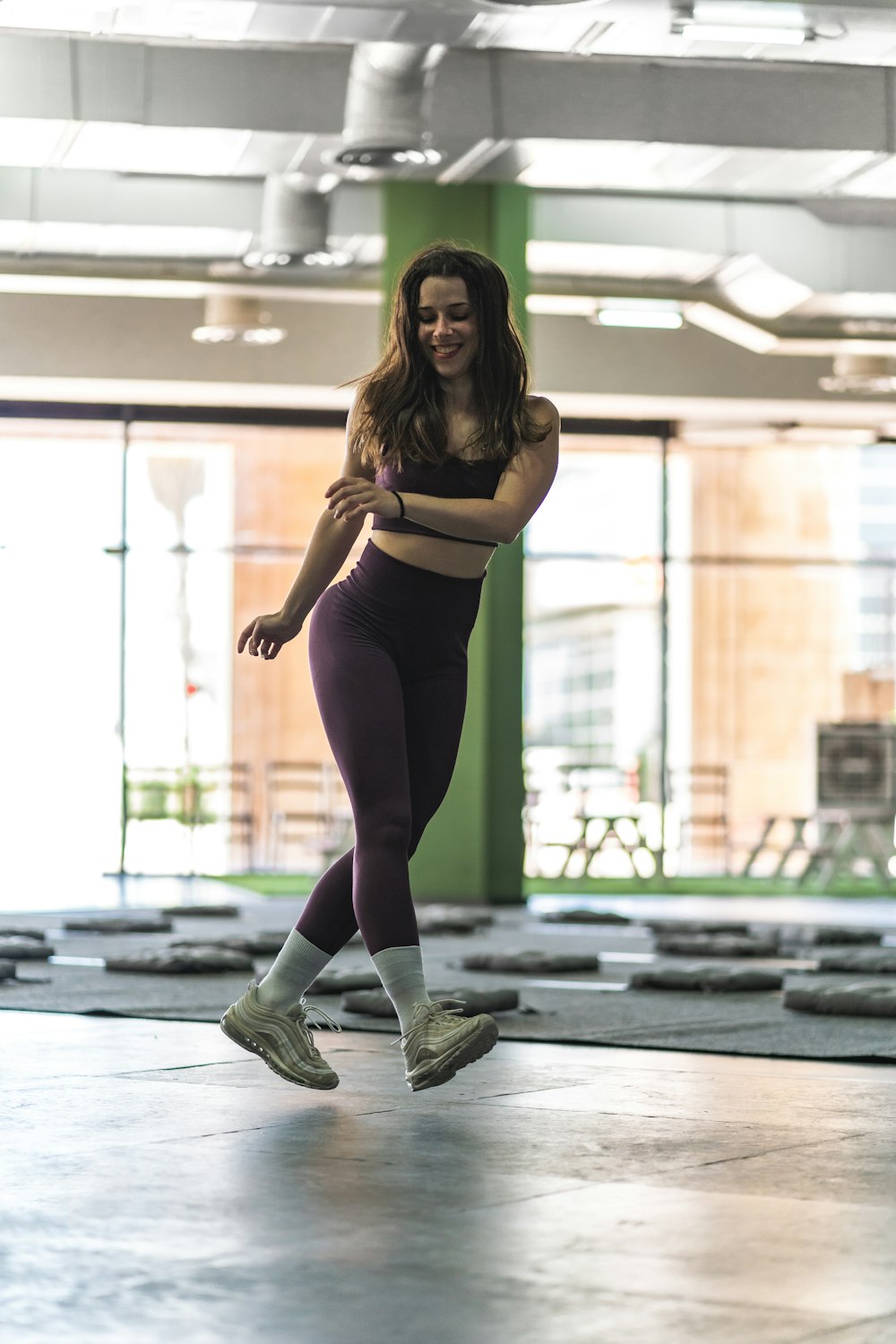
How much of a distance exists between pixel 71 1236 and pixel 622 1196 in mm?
606

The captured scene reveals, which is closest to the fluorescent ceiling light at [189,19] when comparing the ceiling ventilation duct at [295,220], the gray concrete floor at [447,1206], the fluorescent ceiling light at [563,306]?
the ceiling ventilation duct at [295,220]

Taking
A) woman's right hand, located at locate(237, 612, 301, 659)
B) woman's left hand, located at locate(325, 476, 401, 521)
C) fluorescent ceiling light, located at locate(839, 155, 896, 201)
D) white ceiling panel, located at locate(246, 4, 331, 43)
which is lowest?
woman's right hand, located at locate(237, 612, 301, 659)

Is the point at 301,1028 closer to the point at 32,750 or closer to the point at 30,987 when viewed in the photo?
the point at 30,987

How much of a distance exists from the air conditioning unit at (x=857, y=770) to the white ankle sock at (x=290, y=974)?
10492 millimetres

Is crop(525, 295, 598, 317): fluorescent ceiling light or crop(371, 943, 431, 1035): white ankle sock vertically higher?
crop(525, 295, 598, 317): fluorescent ceiling light

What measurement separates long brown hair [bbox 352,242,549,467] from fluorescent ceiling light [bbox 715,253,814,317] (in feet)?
31.8

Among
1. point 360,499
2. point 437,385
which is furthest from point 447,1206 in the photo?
point 437,385

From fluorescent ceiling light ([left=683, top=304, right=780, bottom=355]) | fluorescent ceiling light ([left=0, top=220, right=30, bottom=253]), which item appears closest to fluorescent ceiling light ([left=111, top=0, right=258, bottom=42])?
fluorescent ceiling light ([left=0, top=220, right=30, bottom=253])

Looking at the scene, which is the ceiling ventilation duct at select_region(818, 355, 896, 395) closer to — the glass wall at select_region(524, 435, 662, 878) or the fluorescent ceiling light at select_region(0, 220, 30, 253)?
the glass wall at select_region(524, 435, 662, 878)

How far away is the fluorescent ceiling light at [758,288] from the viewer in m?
12.5

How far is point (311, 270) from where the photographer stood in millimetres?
12266

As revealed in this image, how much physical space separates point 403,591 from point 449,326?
422mm

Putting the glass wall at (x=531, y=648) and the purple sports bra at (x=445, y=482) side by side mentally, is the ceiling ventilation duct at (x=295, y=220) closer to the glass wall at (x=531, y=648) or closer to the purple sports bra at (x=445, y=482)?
the glass wall at (x=531, y=648)

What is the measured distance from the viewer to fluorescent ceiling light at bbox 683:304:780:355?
13.4 meters
